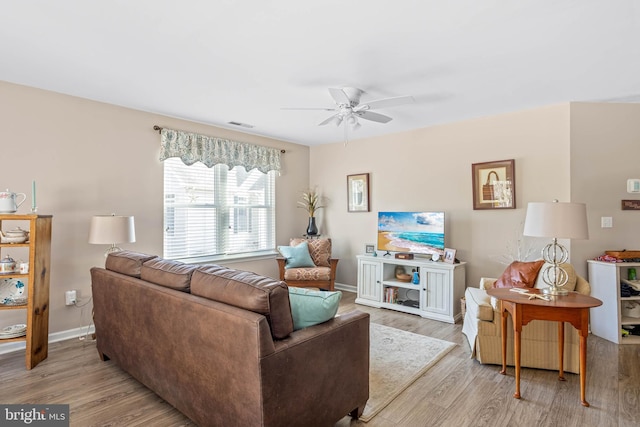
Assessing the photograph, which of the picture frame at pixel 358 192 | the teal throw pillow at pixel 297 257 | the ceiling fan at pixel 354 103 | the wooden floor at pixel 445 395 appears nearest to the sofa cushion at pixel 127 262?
the wooden floor at pixel 445 395

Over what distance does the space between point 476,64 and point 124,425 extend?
3541mm

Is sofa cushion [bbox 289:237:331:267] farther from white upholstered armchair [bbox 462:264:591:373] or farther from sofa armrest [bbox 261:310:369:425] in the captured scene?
sofa armrest [bbox 261:310:369:425]

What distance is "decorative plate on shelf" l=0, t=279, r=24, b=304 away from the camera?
2.88 metres

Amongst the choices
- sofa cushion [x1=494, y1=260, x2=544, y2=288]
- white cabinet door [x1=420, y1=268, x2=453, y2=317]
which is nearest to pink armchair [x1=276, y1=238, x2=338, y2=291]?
white cabinet door [x1=420, y1=268, x2=453, y2=317]

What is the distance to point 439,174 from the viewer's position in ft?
14.7

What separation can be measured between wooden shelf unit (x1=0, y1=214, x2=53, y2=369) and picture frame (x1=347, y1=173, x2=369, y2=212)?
3842 millimetres

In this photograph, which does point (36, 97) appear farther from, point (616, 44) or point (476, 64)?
point (616, 44)

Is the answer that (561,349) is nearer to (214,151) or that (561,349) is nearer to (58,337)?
(214,151)

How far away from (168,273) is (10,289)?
1951mm

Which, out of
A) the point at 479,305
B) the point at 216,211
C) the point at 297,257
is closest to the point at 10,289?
the point at 216,211

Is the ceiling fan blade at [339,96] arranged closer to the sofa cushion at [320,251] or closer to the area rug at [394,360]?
the area rug at [394,360]

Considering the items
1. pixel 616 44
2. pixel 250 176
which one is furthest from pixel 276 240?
pixel 616 44

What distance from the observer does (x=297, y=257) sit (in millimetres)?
4773

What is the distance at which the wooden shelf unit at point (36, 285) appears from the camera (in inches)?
106
